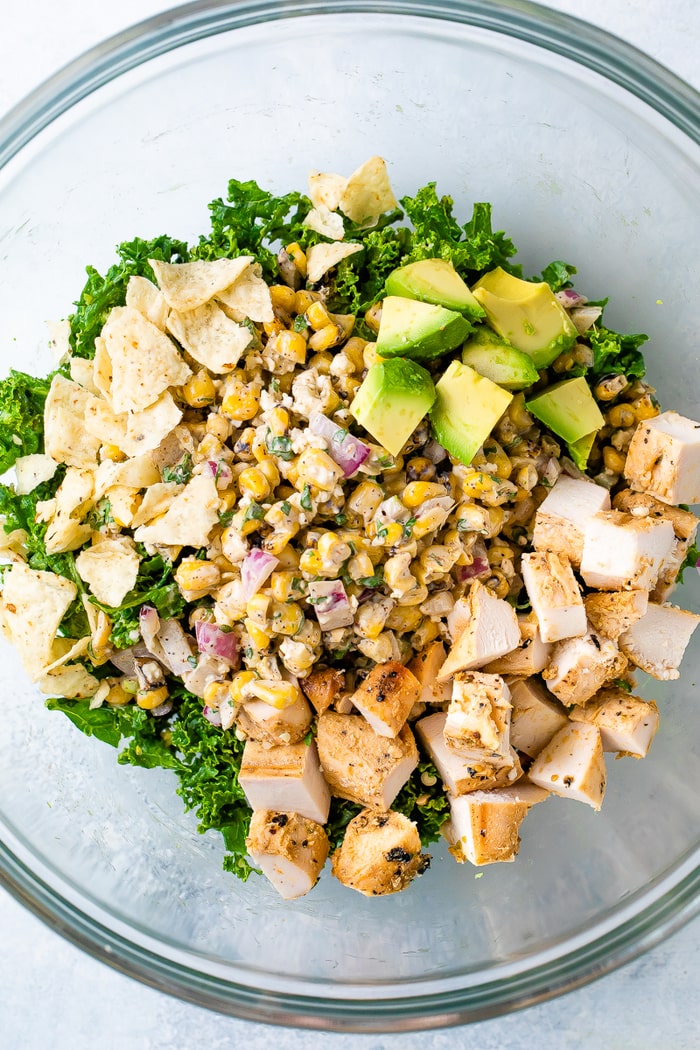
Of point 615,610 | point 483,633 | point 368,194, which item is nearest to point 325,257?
point 368,194

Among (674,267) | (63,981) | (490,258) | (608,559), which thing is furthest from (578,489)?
(63,981)

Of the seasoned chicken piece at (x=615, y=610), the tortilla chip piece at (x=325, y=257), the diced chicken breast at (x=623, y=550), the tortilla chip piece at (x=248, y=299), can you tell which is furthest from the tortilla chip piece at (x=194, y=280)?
the seasoned chicken piece at (x=615, y=610)

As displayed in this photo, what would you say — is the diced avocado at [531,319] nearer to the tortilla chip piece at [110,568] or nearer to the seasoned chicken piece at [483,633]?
the seasoned chicken piece at [483,633]

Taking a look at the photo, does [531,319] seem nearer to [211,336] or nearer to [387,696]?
[211,336]

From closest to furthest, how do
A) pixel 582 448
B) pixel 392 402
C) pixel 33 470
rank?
1. pixel 392 402
2. pixel 582 448
3. pixel 33 470

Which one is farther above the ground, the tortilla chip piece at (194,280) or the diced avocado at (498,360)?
the diced avocado at (498,360)

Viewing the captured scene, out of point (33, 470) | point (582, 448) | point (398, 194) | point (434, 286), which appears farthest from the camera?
point (398, 194)
